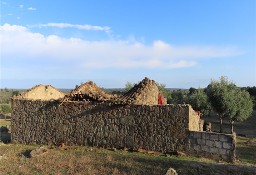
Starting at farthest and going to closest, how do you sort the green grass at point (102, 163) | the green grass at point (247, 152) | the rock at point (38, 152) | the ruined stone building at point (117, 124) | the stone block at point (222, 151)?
the green grass at point (247, 152) < the rock at point (38, 152) < the ruined stone building at point (117, 124) < the stone block at point (222, 151) < the green grass at point (102, 163)

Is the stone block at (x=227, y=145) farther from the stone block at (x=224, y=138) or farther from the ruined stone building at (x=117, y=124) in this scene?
the stone block at (x=224, y=138)

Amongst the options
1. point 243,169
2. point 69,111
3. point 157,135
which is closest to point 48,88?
point 69,111

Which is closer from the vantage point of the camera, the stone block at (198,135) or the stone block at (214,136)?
the stone block at (214,136)

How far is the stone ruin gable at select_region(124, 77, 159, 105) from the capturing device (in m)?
19.1

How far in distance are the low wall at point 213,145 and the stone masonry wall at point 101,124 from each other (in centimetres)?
44

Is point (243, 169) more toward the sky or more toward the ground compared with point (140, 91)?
more toward the ground

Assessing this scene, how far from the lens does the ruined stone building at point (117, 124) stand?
1633 cm

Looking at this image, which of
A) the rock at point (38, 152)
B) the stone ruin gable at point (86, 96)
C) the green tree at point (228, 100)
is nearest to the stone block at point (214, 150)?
the stone ruin gable at point (86, 96)

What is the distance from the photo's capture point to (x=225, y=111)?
4050 centimetres

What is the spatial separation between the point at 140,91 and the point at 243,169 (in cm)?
790

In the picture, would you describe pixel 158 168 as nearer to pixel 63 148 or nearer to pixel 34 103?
pixel 63 148

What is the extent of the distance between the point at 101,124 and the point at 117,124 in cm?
91

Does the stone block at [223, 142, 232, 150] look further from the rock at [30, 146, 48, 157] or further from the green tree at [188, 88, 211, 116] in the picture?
the green tree at [188, 88, 211, 116]

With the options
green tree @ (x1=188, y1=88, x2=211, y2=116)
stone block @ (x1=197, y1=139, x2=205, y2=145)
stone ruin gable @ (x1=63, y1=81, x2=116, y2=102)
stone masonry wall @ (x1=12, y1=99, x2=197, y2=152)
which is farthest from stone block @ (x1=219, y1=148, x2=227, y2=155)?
green tree @ (x1=188, y1=88, x2=211, y2=116)
